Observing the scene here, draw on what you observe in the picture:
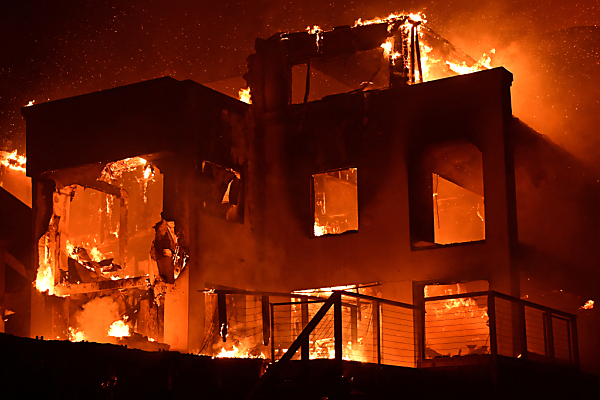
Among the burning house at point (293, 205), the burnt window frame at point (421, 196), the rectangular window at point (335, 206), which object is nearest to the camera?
the burning house at point (293, 205)

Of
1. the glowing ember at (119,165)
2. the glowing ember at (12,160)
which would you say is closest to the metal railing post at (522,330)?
the glowing ember at (119,165)

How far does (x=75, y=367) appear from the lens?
11.5 m

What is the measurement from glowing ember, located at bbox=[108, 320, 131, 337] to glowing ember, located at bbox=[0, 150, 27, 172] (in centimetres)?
1324

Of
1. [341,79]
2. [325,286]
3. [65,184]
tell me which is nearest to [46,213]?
[65,184]

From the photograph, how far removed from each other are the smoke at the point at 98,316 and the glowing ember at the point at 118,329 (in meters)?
0.11

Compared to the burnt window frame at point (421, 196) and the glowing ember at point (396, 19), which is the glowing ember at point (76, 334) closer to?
the burnt window frame at point (421, 196)

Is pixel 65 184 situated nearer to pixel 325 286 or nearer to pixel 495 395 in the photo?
pixel 325 286

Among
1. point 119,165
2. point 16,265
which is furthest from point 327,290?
point 16,265

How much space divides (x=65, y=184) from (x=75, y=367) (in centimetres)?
971

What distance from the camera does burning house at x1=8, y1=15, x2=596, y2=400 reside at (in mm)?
17453

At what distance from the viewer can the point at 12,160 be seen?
31484 millimetres

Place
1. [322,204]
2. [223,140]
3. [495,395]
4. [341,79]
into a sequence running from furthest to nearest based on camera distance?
[322,204] < [341,79] < [223,140] < [495,395]

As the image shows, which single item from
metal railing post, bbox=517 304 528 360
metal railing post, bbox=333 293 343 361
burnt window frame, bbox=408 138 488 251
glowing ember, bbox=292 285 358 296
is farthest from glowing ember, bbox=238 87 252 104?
metal railing post, bbox=517 304 528 360

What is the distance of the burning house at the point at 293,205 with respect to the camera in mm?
17453
